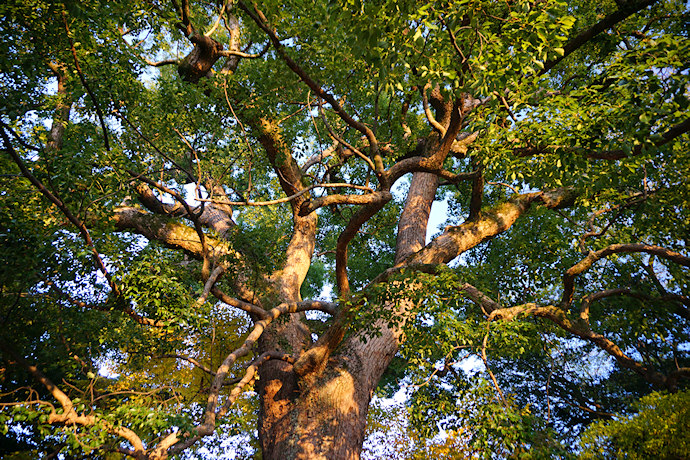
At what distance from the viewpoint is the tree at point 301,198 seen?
12.4 ft

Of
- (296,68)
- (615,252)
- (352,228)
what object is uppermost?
(296,68)

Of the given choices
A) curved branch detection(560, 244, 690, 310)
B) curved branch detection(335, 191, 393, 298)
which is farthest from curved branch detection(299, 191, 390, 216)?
curved branch detection(560, 244, 690, 310)

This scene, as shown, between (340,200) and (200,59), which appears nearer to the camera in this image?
(340,200)

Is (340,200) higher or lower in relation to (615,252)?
higher

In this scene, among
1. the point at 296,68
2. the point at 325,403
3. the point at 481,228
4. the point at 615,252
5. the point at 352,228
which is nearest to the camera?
the point at 296,68

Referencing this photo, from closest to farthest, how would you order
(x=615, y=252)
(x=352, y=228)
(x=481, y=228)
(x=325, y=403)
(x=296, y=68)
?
1. (x=296, y=68)
2. (x=325, y=403)
3. (x=615, y=252)
4. (x=352, y=228)
5. (x=481, y=228)

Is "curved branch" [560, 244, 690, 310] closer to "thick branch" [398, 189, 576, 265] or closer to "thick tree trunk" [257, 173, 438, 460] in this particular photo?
"thick branch" [398, 189, 576, 265]

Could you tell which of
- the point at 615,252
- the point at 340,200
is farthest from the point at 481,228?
the point at 340,200

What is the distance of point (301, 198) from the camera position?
7.26 meters

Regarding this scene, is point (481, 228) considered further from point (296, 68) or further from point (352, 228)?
point (296, 68)

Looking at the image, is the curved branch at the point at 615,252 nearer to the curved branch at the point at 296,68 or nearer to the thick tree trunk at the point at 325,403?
the thick tree trunk at the point at 325,403

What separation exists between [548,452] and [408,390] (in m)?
1.82

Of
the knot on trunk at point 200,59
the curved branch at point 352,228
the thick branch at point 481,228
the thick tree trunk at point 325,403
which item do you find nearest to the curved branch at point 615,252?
the thick branch at point 481,228

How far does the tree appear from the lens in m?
3.79
